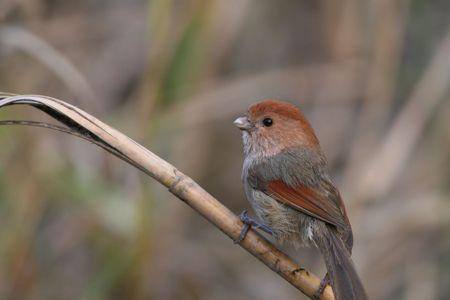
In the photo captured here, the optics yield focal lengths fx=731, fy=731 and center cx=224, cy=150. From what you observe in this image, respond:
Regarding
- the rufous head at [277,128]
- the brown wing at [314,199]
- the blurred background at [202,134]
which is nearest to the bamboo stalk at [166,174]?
the brown wing at [314,199]

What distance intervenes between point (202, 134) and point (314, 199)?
220 cm

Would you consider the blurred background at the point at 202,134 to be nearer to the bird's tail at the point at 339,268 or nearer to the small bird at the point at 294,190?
the small bird at the point at 294,190

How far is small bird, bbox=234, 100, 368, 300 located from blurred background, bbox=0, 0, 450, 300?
0.62 m

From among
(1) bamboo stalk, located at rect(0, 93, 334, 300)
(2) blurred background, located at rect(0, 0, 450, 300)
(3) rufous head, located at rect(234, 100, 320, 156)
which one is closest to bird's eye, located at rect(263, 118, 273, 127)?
(3) rufous head, located at rect(234, 100, 320, 156)

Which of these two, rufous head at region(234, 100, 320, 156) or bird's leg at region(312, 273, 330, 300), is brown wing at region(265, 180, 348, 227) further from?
bird's leg at region(312, 273, 330, 300)

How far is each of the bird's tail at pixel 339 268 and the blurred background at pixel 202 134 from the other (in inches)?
44.6

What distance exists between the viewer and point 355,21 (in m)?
5.43

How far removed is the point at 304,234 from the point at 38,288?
6.17 feet

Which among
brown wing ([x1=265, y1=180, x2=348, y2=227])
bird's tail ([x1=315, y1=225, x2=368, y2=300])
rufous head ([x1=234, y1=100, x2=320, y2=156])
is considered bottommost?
bird's tail ([x1=315, y1=225, x2=368, y2=300])

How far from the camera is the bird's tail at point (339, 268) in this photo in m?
2.94

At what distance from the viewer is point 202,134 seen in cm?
557

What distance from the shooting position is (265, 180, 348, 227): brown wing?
3398 millimetres

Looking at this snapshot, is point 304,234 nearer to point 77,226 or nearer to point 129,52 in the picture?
point 77,226

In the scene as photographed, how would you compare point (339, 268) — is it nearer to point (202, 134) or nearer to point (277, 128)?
point (277, 128)
